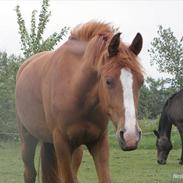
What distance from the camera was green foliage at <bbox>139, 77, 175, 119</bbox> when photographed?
3590 centimetres

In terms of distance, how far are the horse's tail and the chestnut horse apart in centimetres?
33

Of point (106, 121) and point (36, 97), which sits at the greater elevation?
point (36, 97)

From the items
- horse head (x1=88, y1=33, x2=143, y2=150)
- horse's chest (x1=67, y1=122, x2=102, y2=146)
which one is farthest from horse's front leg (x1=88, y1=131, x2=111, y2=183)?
horse head (x1=88, y1=33, x2=143, y2=150)

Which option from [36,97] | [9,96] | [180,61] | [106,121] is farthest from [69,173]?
[180,61]

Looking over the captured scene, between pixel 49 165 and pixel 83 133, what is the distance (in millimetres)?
1686

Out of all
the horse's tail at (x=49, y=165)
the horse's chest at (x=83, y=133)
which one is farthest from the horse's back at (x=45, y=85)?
the horse's tail at (x=49, y=165)

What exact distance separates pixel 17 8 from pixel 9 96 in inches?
146

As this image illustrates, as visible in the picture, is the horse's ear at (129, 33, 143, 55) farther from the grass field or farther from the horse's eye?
the grass field

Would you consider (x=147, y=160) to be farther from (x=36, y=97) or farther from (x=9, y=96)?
(x=36, y=97)

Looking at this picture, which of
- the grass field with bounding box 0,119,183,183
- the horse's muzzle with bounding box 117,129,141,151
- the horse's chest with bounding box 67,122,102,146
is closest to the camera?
the horse's muzzle with bounding box 117,129,141,151

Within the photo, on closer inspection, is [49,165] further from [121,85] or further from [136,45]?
[121,85]

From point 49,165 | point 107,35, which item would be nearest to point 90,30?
point 107,35

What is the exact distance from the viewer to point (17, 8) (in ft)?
71.4

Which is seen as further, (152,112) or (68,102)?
(152,112)
